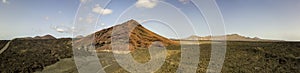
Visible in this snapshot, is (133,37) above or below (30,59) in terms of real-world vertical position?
above

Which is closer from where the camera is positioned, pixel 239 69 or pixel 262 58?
pixel 239 69

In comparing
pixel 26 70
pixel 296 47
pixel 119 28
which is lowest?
pixel 26 70

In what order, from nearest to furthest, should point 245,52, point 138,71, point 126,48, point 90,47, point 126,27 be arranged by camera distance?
point 138,71
point 245,52
point 126,48
point 126,27
point 90,47

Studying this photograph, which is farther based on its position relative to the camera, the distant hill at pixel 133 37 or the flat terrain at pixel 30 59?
the distant hill at pixel 133 37

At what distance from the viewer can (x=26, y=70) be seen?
114 feet

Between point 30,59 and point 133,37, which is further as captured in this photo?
point 133,37

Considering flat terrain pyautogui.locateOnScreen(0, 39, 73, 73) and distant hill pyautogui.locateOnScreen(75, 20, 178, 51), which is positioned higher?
distant hill pyautogui.locateOnScreen(75, 20, 178, 51)

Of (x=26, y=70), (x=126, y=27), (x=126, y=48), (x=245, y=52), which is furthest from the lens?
(x=126, y=27)

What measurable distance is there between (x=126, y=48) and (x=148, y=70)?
19.3 metres

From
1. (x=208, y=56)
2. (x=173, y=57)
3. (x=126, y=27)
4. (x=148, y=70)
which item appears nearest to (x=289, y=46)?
(x=208, y=56)

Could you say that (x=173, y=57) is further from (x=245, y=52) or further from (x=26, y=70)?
(x=26, y=70)

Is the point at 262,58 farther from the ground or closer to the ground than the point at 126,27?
closer to the ground

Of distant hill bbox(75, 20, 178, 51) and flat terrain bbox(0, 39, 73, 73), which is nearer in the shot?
flat terrain bbox(0, 39, 73, 73)

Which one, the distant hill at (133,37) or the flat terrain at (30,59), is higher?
the distant hill at (133,37)
